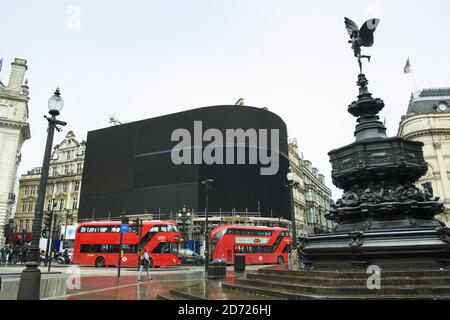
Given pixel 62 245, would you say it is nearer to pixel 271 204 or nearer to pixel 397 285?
pixel 271 204

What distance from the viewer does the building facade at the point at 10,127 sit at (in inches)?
1539

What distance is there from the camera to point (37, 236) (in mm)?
7117

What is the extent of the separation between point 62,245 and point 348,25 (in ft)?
144

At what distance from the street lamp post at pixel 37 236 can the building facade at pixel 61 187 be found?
5795cm

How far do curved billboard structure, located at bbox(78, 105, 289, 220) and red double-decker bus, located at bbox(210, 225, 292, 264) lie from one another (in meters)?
15.5

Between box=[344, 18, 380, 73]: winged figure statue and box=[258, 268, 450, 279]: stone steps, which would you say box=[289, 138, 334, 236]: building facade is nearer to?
box=[344, 18, 380, 73]: winged figure statue

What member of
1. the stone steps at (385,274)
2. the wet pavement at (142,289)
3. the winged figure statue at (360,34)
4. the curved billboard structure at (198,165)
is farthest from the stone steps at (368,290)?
the curved billboard structure at (198,165)

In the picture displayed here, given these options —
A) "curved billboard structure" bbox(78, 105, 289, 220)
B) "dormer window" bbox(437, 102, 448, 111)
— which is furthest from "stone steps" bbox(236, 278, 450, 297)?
"dormer window" bbox(437, 102, 448, 111)

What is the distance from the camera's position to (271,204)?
1874 inches

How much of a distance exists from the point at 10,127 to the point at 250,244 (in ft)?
113

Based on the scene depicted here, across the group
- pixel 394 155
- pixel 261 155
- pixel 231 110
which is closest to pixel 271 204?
pixel 261 155

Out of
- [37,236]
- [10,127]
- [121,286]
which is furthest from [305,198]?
[37,236]

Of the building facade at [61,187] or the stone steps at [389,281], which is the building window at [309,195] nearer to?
the building facade at [61,187]

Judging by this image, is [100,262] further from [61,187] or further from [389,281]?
[61,187]
